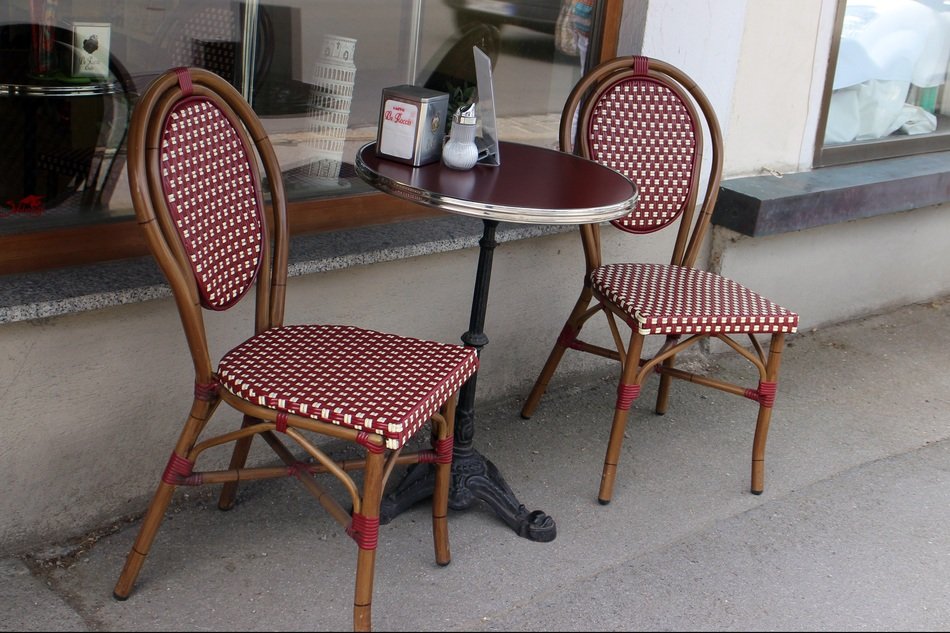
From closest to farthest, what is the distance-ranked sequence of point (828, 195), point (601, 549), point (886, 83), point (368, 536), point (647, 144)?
point (368, 536), point (601, 549), point (647, 144), point (828, 195), point (886, 83)

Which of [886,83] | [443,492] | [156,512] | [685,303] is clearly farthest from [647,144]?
[886,83]

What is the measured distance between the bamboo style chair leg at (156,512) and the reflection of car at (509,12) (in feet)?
5.06

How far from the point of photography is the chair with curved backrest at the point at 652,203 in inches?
109

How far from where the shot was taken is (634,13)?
10.6ft

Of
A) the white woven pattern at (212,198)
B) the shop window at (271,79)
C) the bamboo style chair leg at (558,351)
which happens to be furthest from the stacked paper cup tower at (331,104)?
the bamboo style chair leg at (558,351)

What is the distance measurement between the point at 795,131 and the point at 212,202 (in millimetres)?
2357

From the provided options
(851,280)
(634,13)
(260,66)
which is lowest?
(851,280)

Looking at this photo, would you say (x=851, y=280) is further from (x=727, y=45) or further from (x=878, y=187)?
(x=727, y=45)

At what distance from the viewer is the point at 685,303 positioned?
8.89 ft

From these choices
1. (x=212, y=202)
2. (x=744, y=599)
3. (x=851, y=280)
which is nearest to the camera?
(x=212, y=202)

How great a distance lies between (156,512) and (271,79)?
1219mm

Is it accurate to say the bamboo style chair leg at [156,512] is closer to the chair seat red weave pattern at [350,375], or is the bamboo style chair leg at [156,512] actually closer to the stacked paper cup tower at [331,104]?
the chair seat red weave pattern at [350,375]

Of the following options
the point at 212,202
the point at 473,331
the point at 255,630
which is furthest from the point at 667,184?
the point at 255,630

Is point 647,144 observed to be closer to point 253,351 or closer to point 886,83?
point 253,351
